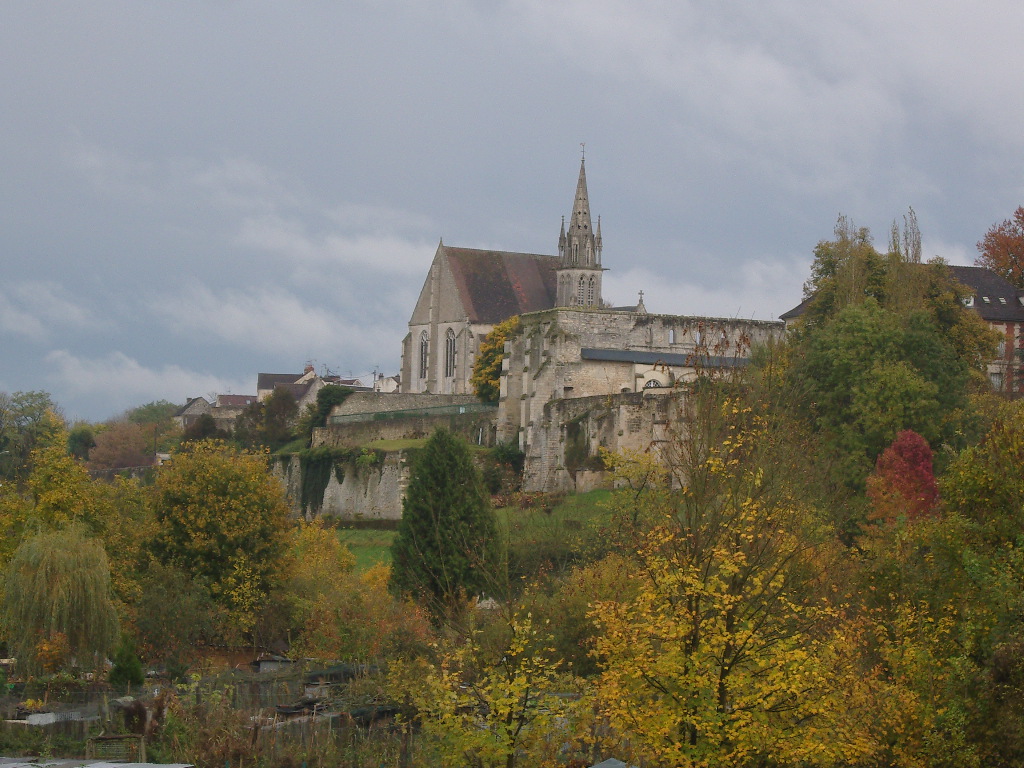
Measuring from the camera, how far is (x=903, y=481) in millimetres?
34062

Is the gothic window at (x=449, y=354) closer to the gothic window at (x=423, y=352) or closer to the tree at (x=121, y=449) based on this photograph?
the gothic window at (x=423, y=352)

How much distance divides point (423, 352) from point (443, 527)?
51.6 metres

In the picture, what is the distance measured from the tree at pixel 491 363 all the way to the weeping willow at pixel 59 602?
40119 mm

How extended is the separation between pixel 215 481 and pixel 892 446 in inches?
623

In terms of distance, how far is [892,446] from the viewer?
36.8 m

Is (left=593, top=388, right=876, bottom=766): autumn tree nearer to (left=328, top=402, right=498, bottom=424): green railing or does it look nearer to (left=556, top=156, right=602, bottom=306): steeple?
(left=328, top=402, right=498, bottom=424): green railing

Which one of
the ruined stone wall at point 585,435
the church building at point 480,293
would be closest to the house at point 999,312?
the ruined stone wall at point 585,435

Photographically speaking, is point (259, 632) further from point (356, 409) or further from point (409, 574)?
point (356, 409)

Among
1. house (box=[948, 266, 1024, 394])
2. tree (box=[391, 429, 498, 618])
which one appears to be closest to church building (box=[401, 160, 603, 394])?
house (box=[948, 266, 1024, 394])

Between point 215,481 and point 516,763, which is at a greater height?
point 215,481

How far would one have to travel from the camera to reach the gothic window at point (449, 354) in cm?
8194

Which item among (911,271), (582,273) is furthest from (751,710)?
(582,273)

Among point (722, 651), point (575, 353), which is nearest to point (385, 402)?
point (575, 353)

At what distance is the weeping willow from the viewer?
91.8 feet
